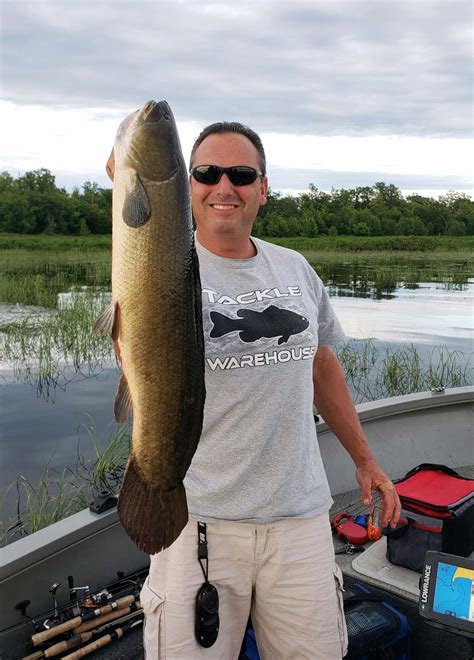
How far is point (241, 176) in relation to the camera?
6.97 ft

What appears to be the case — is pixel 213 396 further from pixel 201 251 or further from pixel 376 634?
pixel 376 634

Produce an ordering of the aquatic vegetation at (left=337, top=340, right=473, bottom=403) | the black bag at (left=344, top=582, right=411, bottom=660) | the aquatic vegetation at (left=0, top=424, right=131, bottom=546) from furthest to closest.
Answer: the aquatic vegetation at (left=337, top=340, right=473, bottom=403), the aquatic vegetation at (left=0, top=424, right=131, bottom=546), the black bag at (left=344, top=582, right=411, bottom=660)

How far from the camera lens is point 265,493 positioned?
2.05 m

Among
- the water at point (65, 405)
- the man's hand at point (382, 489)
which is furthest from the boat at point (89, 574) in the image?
the water at point (65, 405)

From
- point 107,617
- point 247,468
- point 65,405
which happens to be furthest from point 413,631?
point 65,405

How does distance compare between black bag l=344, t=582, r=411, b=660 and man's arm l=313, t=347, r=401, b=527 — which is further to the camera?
black bag l=344, t=582, r=411, b=660

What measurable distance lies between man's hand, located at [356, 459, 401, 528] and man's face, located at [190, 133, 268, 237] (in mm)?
1076

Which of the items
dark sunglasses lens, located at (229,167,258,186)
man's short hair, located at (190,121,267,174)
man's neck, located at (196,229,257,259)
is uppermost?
man's short hair, located at (190,121,267,174)

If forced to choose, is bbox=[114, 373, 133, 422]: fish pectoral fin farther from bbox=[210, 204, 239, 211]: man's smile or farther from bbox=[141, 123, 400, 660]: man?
bbox=[210, 204, 239, 211]: man's smile

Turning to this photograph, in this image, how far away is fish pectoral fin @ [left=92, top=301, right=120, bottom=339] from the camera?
1.58 meters

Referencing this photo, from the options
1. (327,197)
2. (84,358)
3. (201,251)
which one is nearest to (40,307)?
(84,358)

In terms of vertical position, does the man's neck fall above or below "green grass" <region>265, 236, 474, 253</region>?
above

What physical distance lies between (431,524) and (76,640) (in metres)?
1.86

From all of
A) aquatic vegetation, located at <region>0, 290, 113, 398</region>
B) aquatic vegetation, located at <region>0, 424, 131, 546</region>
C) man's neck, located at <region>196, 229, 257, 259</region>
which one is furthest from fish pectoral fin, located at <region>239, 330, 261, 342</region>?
aquatic vegetation, located at <region>0, 290, 113, 398</region>
